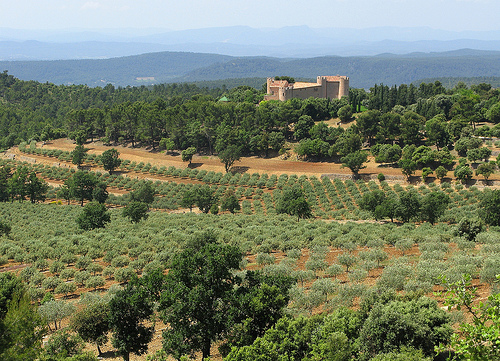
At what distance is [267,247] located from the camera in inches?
1234

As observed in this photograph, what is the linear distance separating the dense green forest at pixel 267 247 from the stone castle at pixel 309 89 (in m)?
10.9

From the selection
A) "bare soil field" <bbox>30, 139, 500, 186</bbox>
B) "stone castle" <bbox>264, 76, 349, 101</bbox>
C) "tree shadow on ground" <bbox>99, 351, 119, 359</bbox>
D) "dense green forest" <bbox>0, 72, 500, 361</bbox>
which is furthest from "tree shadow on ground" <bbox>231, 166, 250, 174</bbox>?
"tree shadow on ground" <bbox>99, 351, 119, 359</bbox>

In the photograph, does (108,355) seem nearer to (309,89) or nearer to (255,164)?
(255,164)

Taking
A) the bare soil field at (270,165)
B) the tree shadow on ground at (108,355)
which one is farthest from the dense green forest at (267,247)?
the bare soil field at (270,165)

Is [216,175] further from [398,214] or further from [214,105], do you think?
[398,214]

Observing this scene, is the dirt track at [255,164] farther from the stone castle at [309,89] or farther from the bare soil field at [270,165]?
the stone castle at [309,89]

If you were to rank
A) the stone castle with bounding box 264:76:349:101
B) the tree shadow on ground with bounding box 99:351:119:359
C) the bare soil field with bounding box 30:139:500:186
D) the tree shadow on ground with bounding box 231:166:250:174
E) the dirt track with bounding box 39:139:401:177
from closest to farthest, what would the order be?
1. the tree shadow on ground with bounding box 99:351:119:359
2. the bare soil field with bounding box 30:139:500:186
3. the dirt track with bounding box 39:139:401:177
4. the tree shadow on ground with bounding box 231:166:250:174
5. the stone castle with bounding box 264:76:349:101

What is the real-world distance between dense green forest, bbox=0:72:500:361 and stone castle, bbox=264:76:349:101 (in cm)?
1088

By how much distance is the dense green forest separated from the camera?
639 inches

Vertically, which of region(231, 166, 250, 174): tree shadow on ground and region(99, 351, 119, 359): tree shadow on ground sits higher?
region(99, 351, 119, 359): tree shadow on ground

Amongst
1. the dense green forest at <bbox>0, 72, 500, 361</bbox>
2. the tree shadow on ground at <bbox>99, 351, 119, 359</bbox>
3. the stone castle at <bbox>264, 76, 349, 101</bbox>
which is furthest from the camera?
the stone castle at <bbox>264, 76, 349, 101</bbox>

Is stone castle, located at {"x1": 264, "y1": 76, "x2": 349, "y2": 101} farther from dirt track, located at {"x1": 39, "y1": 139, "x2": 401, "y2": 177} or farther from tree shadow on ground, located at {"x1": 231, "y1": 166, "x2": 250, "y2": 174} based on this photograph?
tree shadow on ground, located at {"x1": 231, "y1": 166, "x2": 250, "y2": 174}

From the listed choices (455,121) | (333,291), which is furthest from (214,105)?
(333,291)

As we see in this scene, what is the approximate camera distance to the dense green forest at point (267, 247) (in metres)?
16.2
